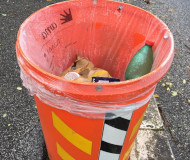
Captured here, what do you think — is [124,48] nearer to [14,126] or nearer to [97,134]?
[97,134]

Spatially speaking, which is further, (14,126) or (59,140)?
(14,126)

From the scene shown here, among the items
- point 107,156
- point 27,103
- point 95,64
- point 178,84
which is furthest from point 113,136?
point 178,84

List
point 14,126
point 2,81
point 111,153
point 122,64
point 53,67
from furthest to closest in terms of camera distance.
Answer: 1. point 2,81
2. point 14,126
3. point 122,64
4. point 53,67
5. point 111,153

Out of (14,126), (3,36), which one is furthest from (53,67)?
(3,36)

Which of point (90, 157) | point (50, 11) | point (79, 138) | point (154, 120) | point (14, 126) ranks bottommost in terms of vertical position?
point (14, 126)

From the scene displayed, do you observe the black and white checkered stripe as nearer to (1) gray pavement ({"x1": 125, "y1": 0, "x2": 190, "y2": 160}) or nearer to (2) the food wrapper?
(2) the food wrapper

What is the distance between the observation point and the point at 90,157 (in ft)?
3.25

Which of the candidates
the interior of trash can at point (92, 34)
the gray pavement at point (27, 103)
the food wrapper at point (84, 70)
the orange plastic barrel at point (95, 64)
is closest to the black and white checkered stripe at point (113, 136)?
the orange plastic barrel at point (95, 64)

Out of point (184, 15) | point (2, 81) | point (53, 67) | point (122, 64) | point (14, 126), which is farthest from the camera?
point (184, 15)

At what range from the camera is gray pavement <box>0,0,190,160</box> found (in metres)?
1.50

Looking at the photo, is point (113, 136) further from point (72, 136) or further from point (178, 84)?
point (178, 84)

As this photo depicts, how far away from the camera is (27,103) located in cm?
181

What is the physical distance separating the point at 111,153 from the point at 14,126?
3.23 ft

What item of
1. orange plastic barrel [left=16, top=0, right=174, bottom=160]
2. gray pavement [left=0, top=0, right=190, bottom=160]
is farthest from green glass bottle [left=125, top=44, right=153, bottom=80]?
gray pavement [left=0, top=0, right=190, bottom=160]
